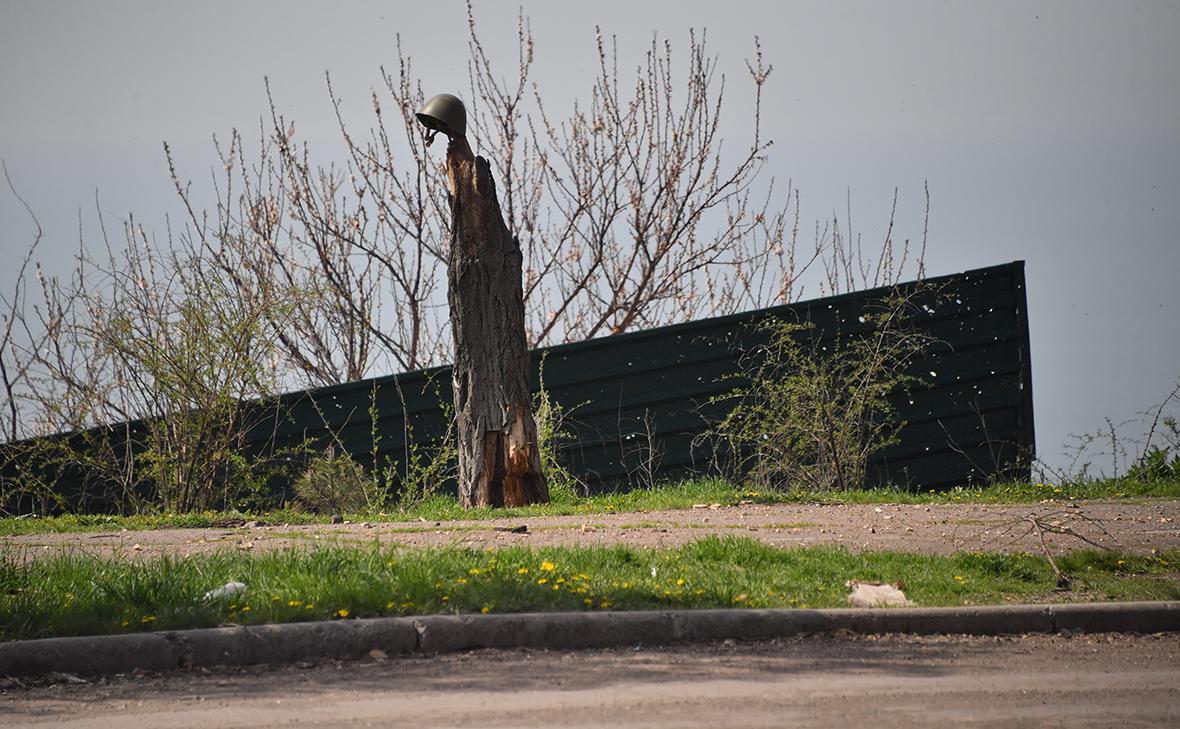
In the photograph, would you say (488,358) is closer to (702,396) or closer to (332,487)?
(332,487)

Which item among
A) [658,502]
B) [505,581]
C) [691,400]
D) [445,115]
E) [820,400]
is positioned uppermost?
[445,115]

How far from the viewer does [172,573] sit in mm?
6887

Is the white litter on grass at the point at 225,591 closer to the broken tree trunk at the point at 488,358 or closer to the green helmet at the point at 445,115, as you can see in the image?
the broken tree trunk at the point at 488,358

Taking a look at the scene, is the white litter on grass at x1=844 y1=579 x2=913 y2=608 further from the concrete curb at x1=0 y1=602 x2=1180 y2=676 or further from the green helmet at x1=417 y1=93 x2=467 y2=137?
the green helmet at x1=417 y1=93 x2=467 y2=137

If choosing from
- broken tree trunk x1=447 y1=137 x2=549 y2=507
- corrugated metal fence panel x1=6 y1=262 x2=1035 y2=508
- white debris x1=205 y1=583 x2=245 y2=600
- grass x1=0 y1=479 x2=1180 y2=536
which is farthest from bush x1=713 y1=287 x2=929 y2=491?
white debris x1=205 y1=583 x2=245 y2=600

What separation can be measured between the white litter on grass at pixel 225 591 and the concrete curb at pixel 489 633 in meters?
0.50

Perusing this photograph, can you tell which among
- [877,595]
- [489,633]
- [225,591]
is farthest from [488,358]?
[489,633]

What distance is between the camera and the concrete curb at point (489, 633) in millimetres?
5789

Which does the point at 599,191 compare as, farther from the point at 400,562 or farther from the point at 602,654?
the point at 602,654

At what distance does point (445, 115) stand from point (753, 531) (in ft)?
18.7

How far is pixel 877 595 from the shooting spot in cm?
671

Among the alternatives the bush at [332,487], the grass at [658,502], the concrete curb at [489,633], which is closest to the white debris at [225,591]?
the concrete curb at [489,633]

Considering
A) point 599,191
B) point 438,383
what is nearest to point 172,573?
point 438,383

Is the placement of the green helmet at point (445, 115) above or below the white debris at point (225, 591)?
above
